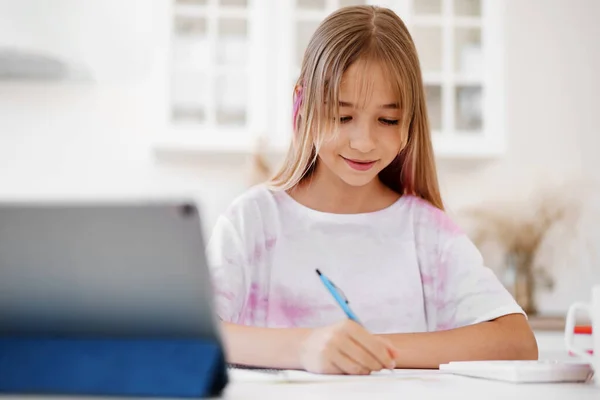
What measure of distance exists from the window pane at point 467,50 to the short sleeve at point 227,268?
1632 mm

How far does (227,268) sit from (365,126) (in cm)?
31

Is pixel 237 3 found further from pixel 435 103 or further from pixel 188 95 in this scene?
pixel 435 103

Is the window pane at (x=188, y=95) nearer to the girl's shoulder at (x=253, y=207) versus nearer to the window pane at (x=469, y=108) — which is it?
the window pane at (x=469, y=108)

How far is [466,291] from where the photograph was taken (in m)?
1.21

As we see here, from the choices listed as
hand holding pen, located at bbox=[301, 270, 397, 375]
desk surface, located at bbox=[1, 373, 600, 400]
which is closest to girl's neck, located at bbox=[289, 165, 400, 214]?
hand holding pen, located at bbox=[301, 270, 397, 375]

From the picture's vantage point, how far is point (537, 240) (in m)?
2.54

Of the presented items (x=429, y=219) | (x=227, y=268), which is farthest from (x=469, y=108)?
(x=227, y=268)

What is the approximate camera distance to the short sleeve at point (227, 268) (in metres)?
1.14

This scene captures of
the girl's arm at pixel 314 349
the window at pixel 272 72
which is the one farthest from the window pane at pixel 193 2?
the girl's arm at pixel 314 349

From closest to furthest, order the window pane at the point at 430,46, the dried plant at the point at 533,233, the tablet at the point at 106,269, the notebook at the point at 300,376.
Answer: the tablet at the point at 106,269, the notebook at the point at 300,376, the dried plant at the point at 533,233, the window pane at the point at 430,46

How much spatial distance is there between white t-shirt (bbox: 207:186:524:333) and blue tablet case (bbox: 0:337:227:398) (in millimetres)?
611

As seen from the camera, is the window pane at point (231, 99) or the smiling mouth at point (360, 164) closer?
the smiling mouth at point (360, 164)

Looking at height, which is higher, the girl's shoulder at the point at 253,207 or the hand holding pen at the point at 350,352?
the girl's shoulder at the point at 253,207

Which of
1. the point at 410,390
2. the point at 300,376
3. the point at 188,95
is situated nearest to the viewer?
the point at 410,390
